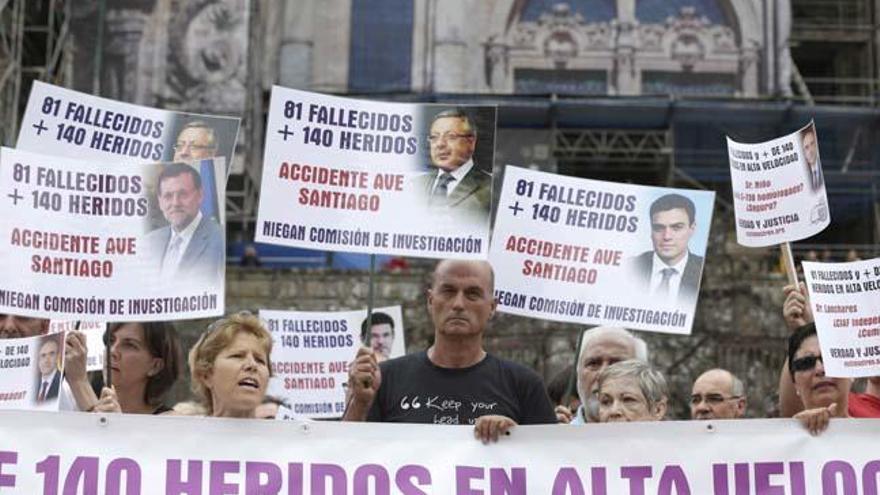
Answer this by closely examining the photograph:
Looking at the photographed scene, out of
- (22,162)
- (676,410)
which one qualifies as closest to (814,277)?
(22,162)

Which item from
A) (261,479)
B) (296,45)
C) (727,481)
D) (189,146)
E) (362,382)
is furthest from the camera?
(296,45)

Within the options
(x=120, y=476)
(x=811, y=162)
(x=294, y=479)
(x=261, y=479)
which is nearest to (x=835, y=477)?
(x=294, y=479)

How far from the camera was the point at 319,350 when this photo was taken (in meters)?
10.4

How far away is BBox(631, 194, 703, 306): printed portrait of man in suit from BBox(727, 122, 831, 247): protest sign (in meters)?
0.35

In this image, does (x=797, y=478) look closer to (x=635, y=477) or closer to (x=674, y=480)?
(x=674, y=480)

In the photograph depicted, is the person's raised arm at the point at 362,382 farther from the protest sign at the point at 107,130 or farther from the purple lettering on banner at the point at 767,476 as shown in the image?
the protest sign at the point at 107,130

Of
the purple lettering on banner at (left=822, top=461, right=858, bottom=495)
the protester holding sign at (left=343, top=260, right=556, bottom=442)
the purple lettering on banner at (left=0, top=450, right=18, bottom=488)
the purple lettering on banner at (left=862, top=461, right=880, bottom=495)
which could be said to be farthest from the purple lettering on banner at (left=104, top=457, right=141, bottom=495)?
the purple lettering on banner at (left=862, top=461, right=880, bottom=495)

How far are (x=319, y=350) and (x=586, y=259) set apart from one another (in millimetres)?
2976

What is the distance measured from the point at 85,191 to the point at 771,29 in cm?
2540

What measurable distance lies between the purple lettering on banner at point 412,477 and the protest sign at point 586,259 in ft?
6.07

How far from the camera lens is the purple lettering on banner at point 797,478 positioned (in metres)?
6.07

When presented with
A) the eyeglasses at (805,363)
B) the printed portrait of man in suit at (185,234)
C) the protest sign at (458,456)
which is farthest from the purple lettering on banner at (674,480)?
the printed portrait of man in suit at (185,234)

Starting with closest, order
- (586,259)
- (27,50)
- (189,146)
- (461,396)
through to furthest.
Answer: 1. (461,396)
2. (189,146)
3. (586,259)
4. (27,50)

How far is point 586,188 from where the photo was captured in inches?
311
